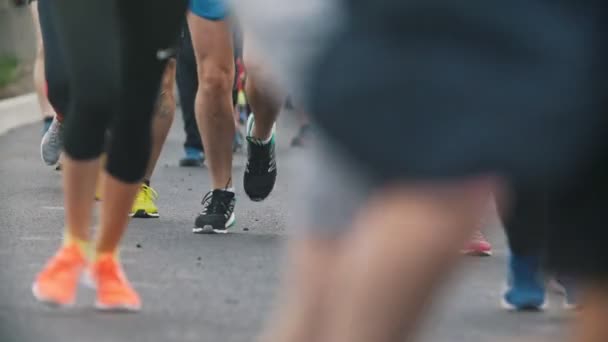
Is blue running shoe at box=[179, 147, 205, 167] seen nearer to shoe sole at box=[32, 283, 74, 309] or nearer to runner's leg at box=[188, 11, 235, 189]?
runner's leg at box=[188, 11, 235, 189]

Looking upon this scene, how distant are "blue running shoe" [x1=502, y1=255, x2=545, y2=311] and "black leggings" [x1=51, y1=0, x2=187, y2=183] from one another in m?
1.15

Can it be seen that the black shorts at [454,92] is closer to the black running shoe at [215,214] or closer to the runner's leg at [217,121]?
the runner's leg at [217,121]

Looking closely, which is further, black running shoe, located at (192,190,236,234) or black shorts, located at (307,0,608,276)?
black running shoe, located at (192,190,236,234)

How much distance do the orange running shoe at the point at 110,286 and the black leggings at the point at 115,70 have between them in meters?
0.25

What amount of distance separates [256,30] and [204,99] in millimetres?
4910

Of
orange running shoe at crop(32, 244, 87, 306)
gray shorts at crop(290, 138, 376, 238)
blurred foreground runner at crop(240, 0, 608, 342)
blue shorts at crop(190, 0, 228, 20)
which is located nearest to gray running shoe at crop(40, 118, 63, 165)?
blue shorts at crop(190, 0, 228, 20)

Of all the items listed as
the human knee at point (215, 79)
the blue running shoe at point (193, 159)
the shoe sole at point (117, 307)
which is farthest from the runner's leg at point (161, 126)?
the blue running shoe at point (193, 159)

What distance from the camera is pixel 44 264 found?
19.6 ft

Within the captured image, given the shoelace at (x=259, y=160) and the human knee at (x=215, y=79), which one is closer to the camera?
the human knee at (x=215, y=79)

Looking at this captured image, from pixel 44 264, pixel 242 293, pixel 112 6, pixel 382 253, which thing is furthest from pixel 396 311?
pixel 44 264

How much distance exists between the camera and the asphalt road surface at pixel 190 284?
4.68 meters

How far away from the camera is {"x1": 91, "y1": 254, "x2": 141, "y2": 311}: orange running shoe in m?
4.85

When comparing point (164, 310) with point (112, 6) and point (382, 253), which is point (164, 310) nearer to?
point (112, 6)

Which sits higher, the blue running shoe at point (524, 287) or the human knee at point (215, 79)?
the human knee at point (215, 79)
